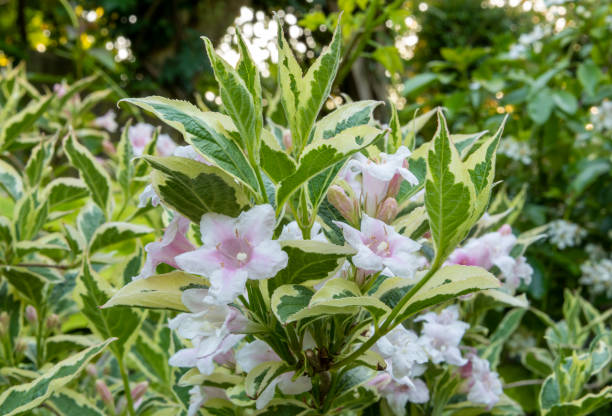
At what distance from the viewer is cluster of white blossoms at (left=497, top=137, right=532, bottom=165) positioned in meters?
1.88

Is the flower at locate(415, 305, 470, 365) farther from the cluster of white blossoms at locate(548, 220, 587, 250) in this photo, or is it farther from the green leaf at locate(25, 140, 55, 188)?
the cluster of white blossoms at locate(548, 220, 587, 250)

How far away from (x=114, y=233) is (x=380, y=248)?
1.50 ft

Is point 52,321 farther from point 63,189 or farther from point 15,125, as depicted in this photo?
point 15,125

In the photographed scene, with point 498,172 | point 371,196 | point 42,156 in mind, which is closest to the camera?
point 371,196

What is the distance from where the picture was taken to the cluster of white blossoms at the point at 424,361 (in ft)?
1.64

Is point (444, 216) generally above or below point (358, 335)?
above

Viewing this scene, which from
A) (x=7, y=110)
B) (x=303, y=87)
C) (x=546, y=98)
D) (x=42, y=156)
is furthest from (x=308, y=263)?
(x=546, y=98)

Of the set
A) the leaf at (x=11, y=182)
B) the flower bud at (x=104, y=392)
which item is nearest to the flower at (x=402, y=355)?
the flower bud at (x=104, y=392)

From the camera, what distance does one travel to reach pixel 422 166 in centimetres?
52

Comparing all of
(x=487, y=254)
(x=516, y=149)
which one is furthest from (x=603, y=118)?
(x=487, y=254)

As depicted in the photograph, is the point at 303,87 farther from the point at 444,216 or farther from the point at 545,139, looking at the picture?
the point at 545,139

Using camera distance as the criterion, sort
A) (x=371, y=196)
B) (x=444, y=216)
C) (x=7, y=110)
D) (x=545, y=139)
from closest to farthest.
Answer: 1. (x=444, y=216)
2. (x=371, y=196)
3. (x=7, y=110)
4. (x=545, y=139)

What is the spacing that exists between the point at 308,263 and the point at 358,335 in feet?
0.32

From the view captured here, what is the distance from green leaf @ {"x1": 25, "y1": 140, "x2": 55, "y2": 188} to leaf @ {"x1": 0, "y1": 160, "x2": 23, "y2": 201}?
0.07 feet
